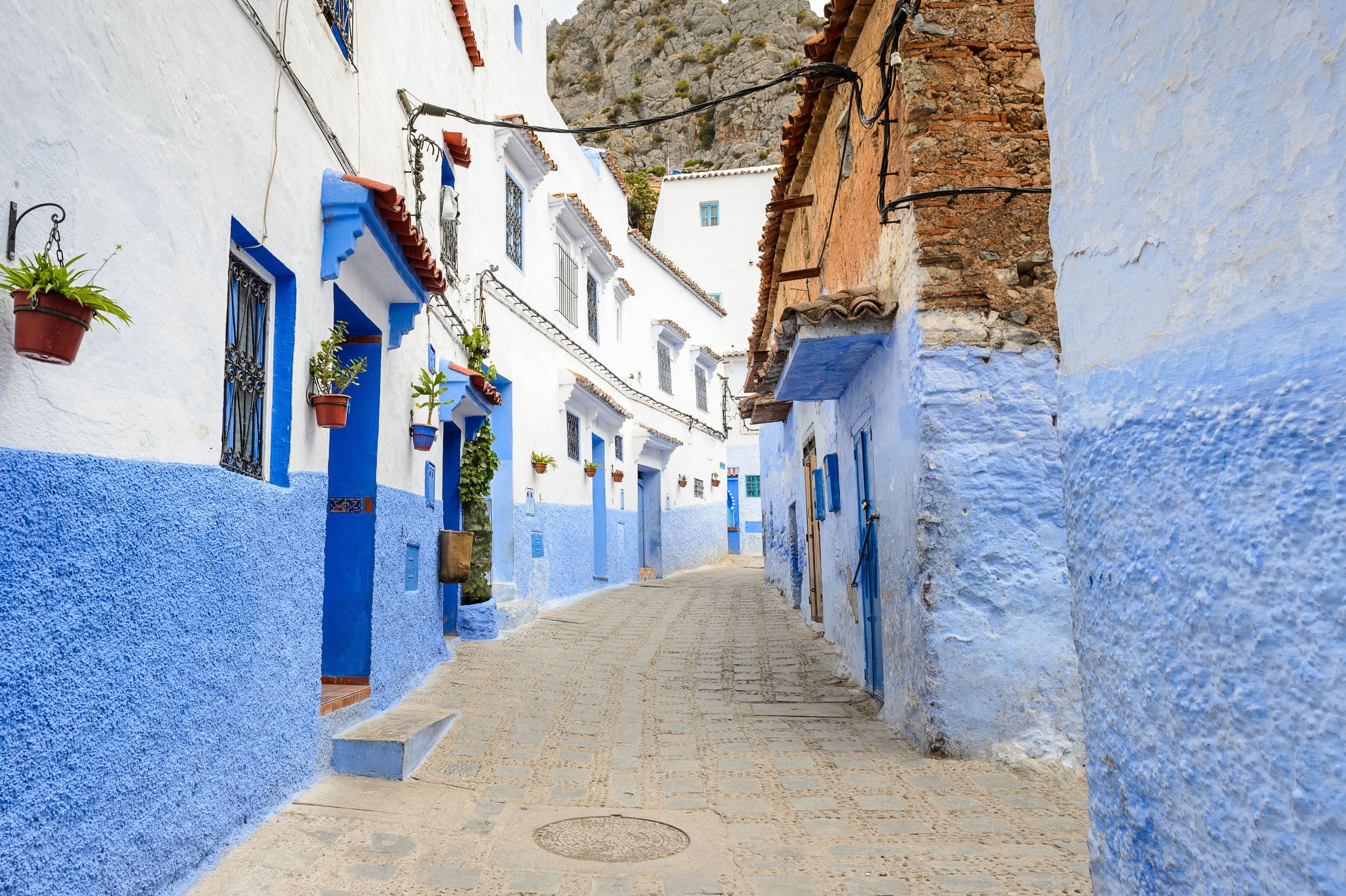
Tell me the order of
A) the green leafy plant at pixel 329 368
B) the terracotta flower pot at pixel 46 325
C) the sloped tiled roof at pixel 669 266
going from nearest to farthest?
the terracotta flower pot at pixel 46 325
the green leafy plant at pixel 329 368
the sloped tiled roof at pixel 669 266

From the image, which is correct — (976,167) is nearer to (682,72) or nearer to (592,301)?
(592,301)

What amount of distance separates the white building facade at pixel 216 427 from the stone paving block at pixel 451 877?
86 cm

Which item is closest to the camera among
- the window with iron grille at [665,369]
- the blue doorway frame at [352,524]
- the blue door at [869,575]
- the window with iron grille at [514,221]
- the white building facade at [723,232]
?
the blue doorway frame at [352,524]

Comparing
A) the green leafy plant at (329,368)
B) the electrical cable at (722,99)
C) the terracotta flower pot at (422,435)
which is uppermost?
the electrical cable at (722,99)

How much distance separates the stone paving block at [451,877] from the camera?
12.4 feet

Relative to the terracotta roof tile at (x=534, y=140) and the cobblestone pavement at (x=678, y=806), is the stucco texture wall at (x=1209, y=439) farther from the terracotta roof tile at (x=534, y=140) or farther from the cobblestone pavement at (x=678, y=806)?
the terracotta roof tile at (x=534, y=140)

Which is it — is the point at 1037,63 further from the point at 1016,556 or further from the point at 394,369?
the point at 394,369

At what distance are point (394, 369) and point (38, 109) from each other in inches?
A: 168

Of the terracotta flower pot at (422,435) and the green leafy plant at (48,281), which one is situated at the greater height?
the terracotta flower pot at (422,435)

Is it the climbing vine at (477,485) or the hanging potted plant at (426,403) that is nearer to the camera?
the hanging potted plant at (426,403)

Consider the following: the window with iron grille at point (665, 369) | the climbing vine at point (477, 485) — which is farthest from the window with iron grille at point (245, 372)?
the window with iron grille at point (665, 369)

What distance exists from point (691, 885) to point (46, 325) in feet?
10.2

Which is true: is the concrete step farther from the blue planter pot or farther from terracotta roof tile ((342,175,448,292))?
the blue planter pot

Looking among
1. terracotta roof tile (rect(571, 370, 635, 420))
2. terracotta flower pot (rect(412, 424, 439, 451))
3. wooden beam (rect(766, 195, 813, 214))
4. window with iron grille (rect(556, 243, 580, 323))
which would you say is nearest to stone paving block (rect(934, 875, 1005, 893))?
terracotta flower pot (rect(412, 424, 439, 451))
